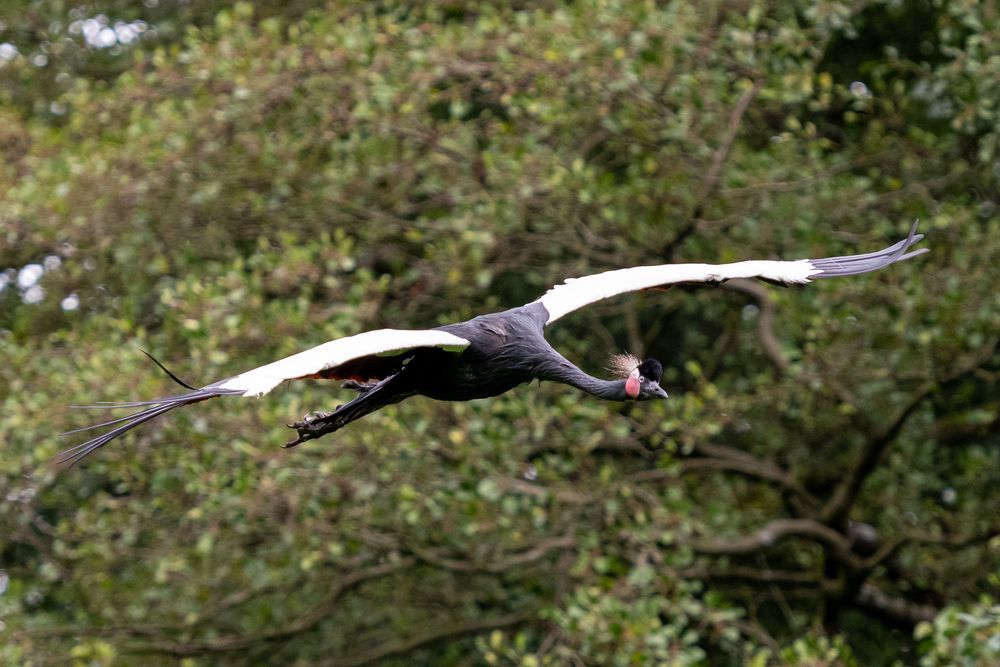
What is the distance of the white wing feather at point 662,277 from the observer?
5.91m

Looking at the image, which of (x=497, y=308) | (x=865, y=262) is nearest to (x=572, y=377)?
(x=865, y=262)

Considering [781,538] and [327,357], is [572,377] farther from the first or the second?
[781,538]

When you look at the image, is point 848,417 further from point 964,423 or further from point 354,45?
point 354,45

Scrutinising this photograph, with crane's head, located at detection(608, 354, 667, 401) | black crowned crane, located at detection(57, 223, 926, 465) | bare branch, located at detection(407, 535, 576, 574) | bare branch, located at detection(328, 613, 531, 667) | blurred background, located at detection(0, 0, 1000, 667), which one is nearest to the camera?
black crowned crane, located at detection(57, 223, 926, 465)

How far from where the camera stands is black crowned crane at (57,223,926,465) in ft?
15.7

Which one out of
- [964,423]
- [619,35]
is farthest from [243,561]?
[964,423]

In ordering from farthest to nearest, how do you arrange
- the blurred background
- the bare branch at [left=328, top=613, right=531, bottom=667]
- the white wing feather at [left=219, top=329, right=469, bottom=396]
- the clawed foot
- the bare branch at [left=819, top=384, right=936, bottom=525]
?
the bare branch at [left=328, top=613, right=531, bottom=667] < the bare branch at [left=819, top=384, right=936, bottom=525] < the blurred background < the clawed foot < the white wing feather at [left=219, top=329, right=469, bottom=396]

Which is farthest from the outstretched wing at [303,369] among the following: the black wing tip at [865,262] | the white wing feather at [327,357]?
the black wing tip at [865,262]

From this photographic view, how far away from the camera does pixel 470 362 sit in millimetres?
5445

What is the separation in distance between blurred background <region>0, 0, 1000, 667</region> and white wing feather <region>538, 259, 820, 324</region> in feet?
5.68

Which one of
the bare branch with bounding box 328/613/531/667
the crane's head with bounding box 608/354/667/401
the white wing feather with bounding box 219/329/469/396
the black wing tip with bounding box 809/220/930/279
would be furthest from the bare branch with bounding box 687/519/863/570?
the white wing feather with bounding box 219/329/469/396

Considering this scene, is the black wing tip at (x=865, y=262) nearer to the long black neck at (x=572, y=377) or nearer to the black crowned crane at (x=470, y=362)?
the black crowned crane at (x=470, y=362)

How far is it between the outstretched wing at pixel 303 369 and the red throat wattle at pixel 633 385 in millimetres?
629

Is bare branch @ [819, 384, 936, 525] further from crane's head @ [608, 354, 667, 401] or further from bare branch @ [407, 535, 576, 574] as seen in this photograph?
crane's head @ [608, 354, 667, 401]
